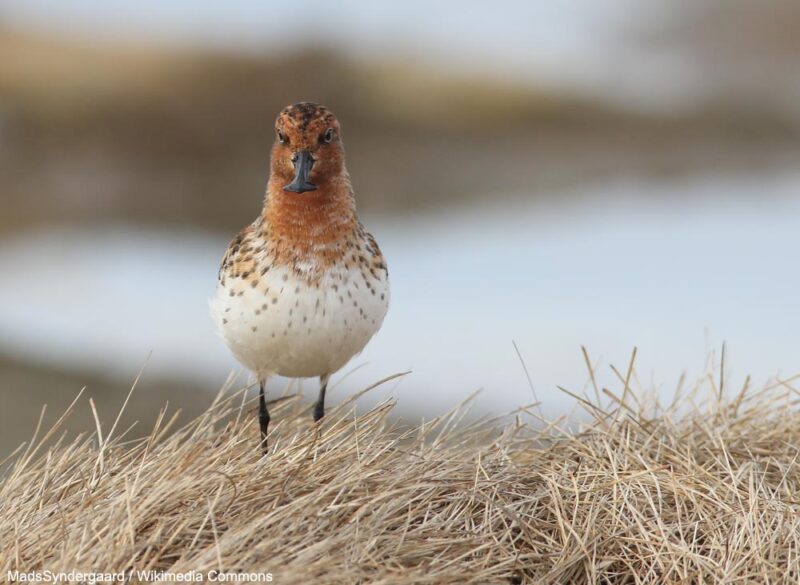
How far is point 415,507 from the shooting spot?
531 centimetres

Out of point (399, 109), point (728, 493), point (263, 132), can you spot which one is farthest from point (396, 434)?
point (399, 109)

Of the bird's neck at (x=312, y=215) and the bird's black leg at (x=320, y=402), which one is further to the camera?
the bird's black leg at (x=320, y=402)

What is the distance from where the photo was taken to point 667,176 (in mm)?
22297

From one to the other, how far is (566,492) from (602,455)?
43 cm

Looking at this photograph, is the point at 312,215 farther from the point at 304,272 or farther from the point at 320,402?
the point at 320,402

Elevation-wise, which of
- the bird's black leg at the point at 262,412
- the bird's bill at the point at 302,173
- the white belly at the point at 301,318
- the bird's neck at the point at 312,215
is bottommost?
the bird's black leg at the point at 262,412

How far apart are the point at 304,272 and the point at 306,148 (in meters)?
0.59

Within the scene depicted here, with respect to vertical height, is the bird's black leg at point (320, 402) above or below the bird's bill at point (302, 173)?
below

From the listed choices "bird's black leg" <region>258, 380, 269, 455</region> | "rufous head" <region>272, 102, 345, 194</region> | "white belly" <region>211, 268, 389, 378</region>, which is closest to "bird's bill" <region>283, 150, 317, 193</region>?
"rufous head" <region>272, 102, 345, 194</region>

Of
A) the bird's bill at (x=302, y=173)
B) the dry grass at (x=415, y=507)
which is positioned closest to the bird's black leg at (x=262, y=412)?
the dry grass at (x=415, y=507)

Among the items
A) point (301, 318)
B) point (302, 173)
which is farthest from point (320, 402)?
point (302, 173)

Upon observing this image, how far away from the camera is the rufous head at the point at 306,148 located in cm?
592

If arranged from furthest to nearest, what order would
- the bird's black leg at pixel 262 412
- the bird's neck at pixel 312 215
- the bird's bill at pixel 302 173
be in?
the bird's black leg at pixel 262 412, the bird's neck at pixel 312 215, the bird's bill at pixel 302 173

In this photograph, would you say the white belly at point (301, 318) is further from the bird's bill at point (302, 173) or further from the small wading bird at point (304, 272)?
the bird's bill at point (302, 173)
